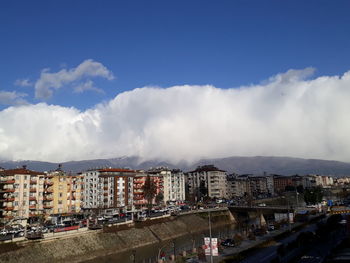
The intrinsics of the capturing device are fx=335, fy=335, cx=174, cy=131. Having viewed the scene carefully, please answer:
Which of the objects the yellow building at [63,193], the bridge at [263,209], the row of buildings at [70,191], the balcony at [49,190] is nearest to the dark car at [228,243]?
the bridge at [263,209]

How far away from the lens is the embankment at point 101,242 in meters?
62.6

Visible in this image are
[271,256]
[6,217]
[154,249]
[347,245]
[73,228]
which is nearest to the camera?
[347,245]

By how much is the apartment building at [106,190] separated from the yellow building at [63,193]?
1095cm

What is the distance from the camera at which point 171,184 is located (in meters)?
171

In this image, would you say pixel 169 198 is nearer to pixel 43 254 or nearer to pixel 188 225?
pixel 188 225

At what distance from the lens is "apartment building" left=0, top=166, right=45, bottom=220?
318 feet

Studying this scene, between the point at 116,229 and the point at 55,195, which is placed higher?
the point at 55,195

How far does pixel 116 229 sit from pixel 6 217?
3496cm

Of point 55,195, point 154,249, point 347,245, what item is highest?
point 55,195

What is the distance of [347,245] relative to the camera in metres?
55.6

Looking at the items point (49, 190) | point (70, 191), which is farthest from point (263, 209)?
point (49, 190)

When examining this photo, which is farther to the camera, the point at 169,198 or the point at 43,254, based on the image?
the point at 169,198

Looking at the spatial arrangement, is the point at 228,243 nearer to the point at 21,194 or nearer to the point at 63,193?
the point at 63,193

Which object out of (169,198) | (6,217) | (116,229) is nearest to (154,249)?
(116,229)
